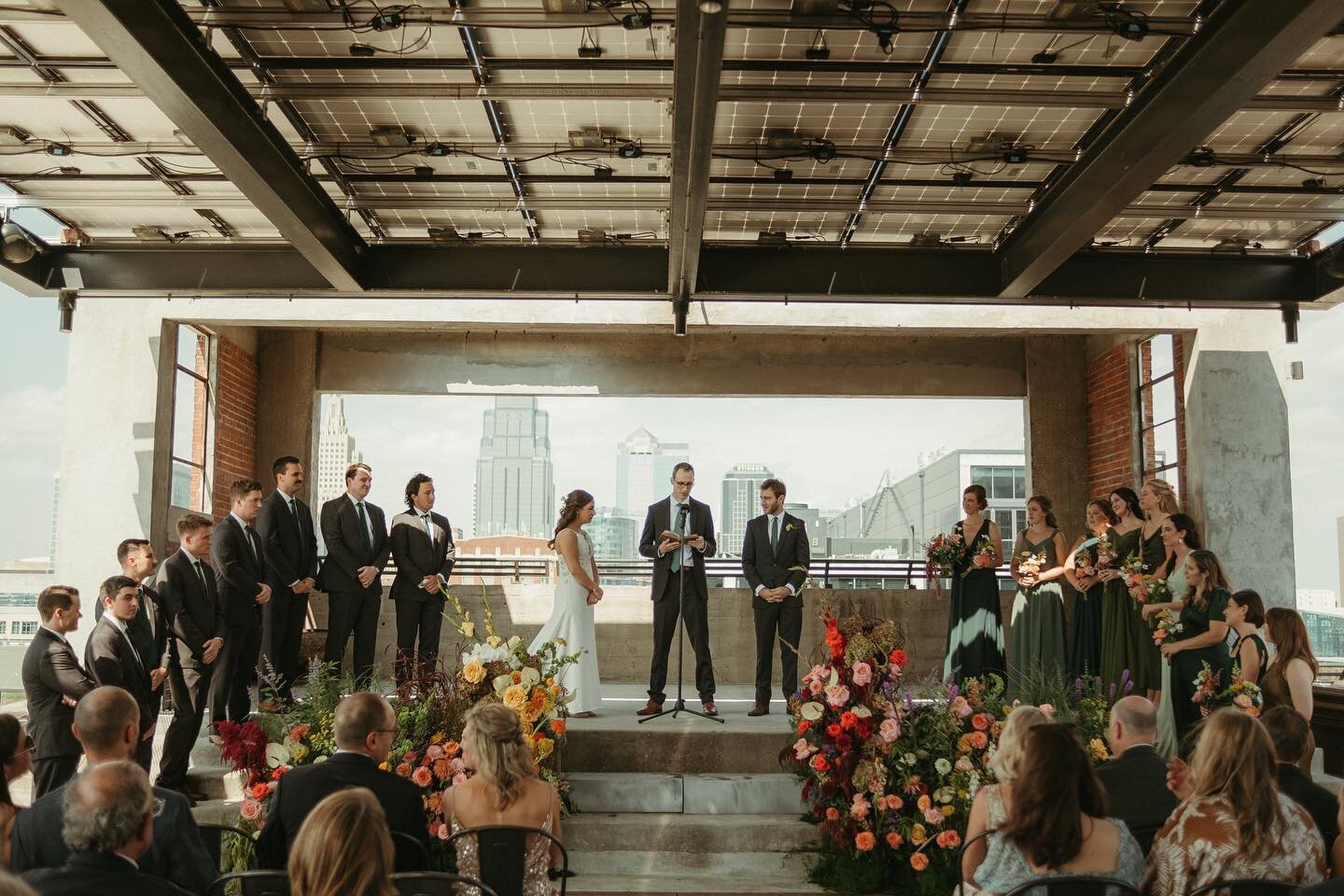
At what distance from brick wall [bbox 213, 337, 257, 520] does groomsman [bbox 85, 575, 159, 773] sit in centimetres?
544

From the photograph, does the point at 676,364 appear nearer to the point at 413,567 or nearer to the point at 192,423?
the point at 413,567

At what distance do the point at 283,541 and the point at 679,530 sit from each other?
3013 millimetres

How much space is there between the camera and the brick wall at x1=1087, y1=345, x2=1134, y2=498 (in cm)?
1198

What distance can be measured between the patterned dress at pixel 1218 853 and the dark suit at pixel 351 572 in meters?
6.60

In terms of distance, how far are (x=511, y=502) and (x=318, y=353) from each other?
511cm

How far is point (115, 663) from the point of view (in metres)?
6.32

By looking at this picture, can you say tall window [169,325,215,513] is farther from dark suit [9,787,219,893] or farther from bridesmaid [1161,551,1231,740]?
bridesmaid [1161,551,1231,740]

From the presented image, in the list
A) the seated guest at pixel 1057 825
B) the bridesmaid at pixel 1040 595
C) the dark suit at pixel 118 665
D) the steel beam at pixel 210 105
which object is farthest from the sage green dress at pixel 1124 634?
the dark suit at pixel 118 665

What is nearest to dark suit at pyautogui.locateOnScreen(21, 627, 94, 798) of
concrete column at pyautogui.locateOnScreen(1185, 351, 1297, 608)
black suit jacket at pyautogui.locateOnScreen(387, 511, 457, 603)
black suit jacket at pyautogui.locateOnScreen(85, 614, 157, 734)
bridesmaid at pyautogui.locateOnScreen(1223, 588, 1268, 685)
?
black suit jacket at pyautogui.locateOnScreen(85, 614, 157, 734)

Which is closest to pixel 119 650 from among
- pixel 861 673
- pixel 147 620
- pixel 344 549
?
pixel 147 620

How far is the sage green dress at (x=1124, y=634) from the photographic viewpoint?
8.01 meters

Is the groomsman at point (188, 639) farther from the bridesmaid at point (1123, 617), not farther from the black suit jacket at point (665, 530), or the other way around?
the bridesmaid at point (1123, 617)

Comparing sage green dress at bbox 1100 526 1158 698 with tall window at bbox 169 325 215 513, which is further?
tall window at bbox 169 325 215 513

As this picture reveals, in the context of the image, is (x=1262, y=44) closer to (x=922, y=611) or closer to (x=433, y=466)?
(x=922, y=611)
